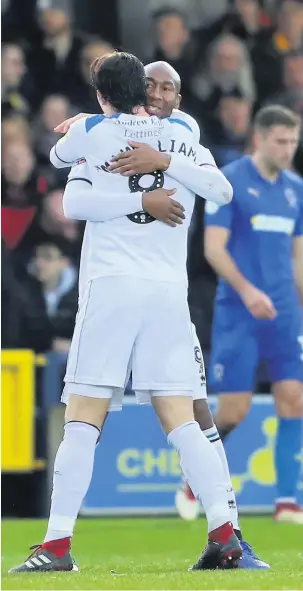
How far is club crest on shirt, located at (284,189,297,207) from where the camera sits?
347 inches

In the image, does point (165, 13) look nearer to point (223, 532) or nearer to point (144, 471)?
point (144, 471)

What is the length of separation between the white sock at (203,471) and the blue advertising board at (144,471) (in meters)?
4.65

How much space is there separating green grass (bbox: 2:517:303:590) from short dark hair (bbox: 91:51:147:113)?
1.71 metres

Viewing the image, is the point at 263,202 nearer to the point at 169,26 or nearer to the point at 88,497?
the point at 88,497

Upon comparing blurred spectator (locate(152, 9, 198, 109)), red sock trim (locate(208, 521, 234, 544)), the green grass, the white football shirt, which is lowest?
the green grass

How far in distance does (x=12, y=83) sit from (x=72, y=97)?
0.54 m

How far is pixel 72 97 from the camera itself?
1241cm

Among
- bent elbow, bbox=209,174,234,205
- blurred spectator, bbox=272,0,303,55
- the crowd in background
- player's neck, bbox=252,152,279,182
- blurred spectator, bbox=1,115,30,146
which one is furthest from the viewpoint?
blurred spectator, bbox=272,0,303,55

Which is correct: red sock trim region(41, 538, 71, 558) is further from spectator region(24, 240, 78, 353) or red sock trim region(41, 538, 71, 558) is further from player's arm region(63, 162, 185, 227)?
spectator region(24, 240, 78, 353)

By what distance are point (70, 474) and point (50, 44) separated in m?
8.25

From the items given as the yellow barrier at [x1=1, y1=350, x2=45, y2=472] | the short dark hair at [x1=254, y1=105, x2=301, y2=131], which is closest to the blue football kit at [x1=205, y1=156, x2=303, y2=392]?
the short dark hair at [x1=254, y1=105, x2=301, y2=131]

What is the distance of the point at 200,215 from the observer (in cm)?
1196

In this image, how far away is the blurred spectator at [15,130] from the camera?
1175cm

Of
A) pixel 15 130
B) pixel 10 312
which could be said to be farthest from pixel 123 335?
pixel 15 130
